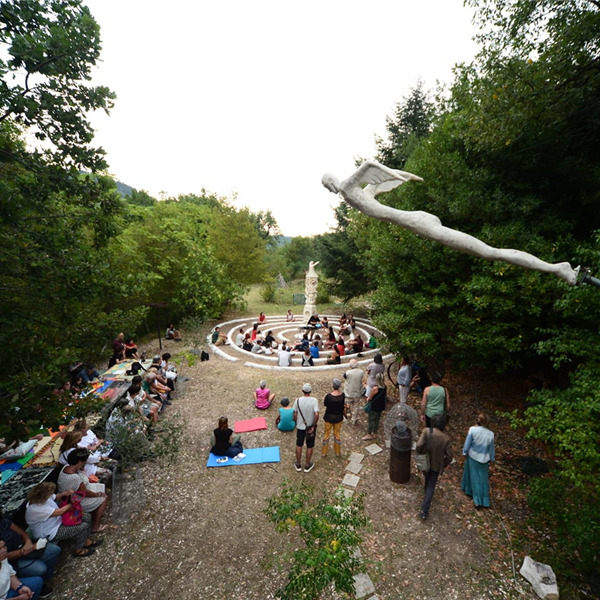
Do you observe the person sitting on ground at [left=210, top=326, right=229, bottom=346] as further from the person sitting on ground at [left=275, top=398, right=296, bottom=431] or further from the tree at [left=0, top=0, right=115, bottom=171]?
the tree at [left=0, top=0, right=115, bottom=171]

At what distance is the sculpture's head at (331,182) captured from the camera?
10.1ft

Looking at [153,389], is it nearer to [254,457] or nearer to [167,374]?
[167,374]

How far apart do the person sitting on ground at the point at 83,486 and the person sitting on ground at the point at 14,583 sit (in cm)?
102

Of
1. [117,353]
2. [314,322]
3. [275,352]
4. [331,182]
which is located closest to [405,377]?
[331,182]

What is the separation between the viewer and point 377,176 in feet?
10.2

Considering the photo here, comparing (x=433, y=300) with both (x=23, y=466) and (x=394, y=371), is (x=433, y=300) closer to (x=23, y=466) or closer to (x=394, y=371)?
(x=394, y=371)

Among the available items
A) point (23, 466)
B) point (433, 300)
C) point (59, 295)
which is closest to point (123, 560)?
point (23, 466)

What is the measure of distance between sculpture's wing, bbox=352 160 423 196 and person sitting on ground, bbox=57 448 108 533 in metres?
5.83

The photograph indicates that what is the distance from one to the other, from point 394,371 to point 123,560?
9.67 meters

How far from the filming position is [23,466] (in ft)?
18.1

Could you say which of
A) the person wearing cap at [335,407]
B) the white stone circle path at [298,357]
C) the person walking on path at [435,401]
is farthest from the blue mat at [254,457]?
the person walking on path at [435,401]

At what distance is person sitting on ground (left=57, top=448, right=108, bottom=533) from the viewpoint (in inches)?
179

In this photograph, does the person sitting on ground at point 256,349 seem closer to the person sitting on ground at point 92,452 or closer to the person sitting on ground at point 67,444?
the person sitting on ground at point 92,452

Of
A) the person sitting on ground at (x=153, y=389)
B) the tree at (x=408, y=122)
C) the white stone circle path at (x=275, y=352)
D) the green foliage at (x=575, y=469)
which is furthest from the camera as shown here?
the tree at (x=408, y=122)
